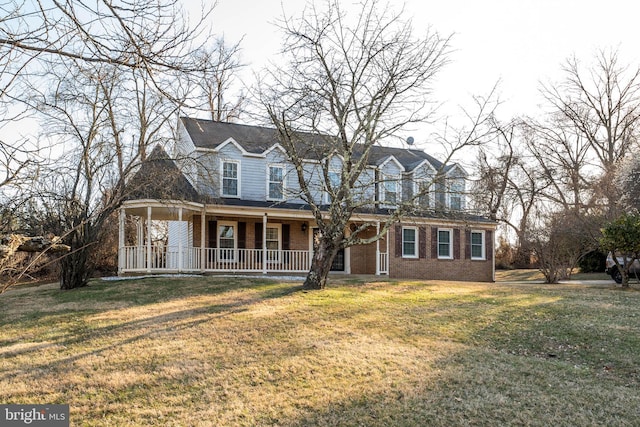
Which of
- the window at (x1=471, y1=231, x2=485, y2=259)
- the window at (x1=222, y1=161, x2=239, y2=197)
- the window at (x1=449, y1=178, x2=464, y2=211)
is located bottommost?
the window at (x1=471, y1=231, x2=485, y2=259)

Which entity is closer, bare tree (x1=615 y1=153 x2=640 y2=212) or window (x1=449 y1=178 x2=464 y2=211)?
window (x1=449 y1=178 x2=464 y2=211)

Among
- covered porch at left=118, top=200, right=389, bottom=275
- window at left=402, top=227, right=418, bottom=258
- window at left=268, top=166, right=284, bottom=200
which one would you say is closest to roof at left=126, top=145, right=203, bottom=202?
covered porch at left=118, top=200, right=389, bottom=275

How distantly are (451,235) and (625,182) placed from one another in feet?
24.5

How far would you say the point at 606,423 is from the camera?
6250 mm

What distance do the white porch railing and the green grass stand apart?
4294 millimetres

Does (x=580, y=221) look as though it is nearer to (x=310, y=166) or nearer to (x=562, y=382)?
(x=310, y=166)

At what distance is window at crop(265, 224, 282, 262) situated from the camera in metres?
21.7

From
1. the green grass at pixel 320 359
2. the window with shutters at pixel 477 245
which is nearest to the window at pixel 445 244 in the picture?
the window with shutters at pixel 477 245

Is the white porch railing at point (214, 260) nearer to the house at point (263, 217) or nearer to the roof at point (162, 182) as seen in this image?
the house at point (263, 217)

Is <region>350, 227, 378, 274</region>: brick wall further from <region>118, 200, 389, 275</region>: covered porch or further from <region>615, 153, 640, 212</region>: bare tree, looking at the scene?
<region>615, 153, 640, 212</region>: bare tree

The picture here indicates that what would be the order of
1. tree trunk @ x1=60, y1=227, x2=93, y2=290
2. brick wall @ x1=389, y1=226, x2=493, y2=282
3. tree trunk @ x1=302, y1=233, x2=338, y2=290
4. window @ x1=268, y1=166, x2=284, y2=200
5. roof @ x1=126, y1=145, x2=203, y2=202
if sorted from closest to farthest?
1. tree trunk @ x1=302, y1=233, x2=338, y2=290
2. roof @ x1=126, y1=145, x2=203, y2=202
3. tree trunk @ x1=60, y1=227, x2=93, y2=290
4. window @ x1=268, y1=166, x2=284, y2=200
5. brick wall @ x1=389, y1=226, x2=493, y2=282

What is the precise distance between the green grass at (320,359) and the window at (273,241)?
7.47m

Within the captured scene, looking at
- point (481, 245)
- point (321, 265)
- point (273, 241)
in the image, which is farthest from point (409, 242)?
point (321, 265)

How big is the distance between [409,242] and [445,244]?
2.01m
